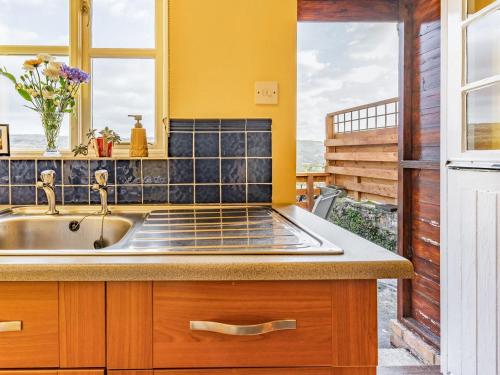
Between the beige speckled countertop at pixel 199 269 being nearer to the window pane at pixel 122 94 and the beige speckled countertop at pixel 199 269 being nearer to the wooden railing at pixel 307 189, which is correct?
the window pane at pixel 122 94

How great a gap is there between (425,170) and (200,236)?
1764 millimetres

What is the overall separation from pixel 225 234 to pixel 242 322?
0.30 m

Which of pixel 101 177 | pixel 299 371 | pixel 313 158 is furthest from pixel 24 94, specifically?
pixel 313 158

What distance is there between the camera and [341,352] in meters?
0.78

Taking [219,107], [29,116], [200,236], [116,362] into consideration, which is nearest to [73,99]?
[29,116]

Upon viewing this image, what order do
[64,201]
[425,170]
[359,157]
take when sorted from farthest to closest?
[359,157], [425,170], [64,201]

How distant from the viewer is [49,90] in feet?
5.23

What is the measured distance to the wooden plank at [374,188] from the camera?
373 centimetres

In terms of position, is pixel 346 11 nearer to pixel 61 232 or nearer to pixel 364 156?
pixel 364 156

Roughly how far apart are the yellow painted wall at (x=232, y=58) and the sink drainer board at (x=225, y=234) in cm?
45

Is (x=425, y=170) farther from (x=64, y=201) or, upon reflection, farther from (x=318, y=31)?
(x=318, y=31)

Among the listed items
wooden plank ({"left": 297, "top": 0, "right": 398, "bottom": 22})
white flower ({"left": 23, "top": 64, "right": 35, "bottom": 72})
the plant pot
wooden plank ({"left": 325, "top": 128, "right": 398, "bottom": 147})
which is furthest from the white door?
white flower ({"left": 23, "top": 64, "right": 35, "bottom": 72})

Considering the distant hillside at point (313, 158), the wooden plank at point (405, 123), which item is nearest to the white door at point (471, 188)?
the wooden plank at point (405, 123)

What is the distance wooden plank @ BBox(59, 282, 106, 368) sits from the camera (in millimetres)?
770
